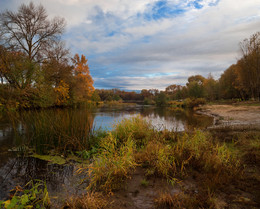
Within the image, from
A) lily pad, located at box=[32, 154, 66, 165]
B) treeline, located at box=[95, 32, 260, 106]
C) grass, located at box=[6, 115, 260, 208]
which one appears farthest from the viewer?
treeline, located at box=[95, 32, 260, 106]

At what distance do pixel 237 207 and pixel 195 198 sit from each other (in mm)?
568

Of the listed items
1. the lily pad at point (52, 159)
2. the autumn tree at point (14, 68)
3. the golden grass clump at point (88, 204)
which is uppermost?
the autumn tree at point (14, 68)

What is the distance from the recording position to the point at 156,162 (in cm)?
321

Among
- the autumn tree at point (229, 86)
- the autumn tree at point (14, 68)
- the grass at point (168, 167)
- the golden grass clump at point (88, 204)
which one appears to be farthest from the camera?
the autumn tree at point (229, 86)

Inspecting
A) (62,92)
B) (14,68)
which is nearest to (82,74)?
(62,92)

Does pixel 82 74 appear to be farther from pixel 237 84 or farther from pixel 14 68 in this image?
pixel 237 84

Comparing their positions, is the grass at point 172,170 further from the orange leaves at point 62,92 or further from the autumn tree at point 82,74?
the autumn tree at point 82,74

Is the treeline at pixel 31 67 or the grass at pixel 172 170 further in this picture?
the treeline at pixel 31 67

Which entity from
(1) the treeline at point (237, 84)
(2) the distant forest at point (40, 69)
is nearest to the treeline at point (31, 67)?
(2) the distant forest at point (40, 69)

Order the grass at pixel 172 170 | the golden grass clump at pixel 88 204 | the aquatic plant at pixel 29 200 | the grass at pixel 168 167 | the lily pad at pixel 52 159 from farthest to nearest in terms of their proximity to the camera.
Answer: the lily pad at pixel 52 159, the grass at pixel 168 167, the grass at pixel 172 170, the golden grass clump at pixel 88 204, the aquatic plant at pixel 29 200

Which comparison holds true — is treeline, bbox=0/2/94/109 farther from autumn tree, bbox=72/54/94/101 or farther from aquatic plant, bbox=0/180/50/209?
aquatic plant, bbox=0/180/50/209

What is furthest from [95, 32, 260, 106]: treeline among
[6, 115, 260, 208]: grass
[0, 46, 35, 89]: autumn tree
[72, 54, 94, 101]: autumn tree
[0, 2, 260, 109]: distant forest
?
[0, 46, 35, 89]: autumn tree

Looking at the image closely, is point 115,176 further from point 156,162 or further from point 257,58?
point 257,58

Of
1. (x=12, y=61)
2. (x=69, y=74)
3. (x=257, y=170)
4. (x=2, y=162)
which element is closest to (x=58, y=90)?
(x=69, y=74)
